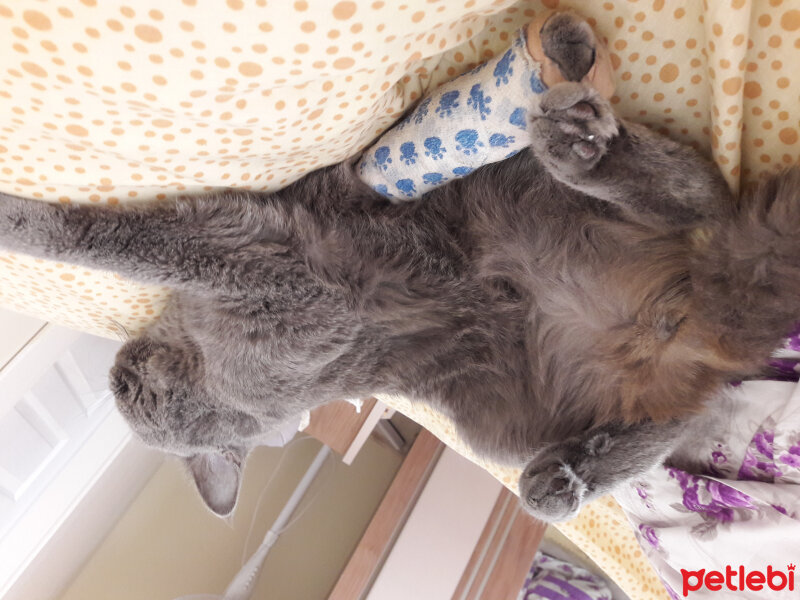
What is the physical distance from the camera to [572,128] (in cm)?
75

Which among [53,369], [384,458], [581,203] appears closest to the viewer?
[581,203]

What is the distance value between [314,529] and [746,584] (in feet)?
6.50

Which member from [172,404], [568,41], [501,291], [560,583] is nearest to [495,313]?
[501,291]

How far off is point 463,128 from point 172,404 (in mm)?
854

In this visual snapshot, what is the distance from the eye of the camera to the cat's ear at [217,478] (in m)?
1.41

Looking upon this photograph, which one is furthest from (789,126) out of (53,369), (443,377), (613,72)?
(53,369)

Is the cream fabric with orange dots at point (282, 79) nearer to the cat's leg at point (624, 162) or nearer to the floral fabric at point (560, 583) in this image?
the cat's leg at point (624, 162)

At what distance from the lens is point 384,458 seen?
275 centimetres

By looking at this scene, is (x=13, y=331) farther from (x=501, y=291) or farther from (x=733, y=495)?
(x=733, y=495)

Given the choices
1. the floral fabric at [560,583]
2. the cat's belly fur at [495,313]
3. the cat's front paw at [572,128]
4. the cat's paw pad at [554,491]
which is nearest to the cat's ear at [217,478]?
the cat's belly fur at [495,313]

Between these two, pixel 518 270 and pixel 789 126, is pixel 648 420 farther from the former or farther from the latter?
pixel 789 126

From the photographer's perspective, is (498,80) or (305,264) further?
(305,264)

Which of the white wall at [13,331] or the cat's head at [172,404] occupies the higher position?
the white wall at [13,331]

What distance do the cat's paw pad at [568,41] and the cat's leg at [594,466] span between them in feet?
2.01
